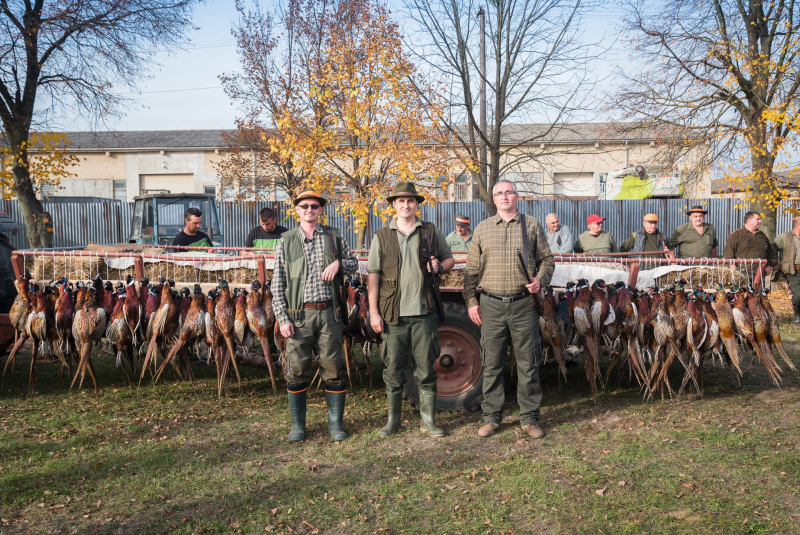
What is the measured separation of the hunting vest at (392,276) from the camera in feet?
15.1

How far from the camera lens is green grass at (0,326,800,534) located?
333cm

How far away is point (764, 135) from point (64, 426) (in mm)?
13329

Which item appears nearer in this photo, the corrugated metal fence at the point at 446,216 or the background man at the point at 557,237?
the background man at the point at 557,237

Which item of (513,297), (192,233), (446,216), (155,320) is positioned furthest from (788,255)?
(446,216)

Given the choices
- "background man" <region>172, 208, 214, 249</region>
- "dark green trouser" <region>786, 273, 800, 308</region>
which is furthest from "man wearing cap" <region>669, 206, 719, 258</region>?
"background man" <region>172, 208, 214, 249</region>

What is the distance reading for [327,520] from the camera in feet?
11.0

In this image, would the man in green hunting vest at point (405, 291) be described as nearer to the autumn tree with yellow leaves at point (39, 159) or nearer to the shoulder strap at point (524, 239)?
the shoulder strap at point (524, 239)

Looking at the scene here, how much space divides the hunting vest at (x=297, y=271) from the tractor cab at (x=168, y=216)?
787 centimetres

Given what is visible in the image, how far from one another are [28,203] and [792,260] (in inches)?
656

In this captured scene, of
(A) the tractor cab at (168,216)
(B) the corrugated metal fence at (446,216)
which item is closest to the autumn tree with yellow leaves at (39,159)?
(A) the tractor cab at (168,216)

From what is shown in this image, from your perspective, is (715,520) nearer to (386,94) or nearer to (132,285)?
(132,285)

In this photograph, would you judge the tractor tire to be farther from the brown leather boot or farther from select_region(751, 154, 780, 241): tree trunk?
select_region(751, 154, 780, 241): tree trunk

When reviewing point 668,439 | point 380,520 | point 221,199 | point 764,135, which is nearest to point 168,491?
point 380,520

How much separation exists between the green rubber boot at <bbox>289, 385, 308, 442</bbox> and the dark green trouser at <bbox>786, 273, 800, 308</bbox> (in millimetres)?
8825
